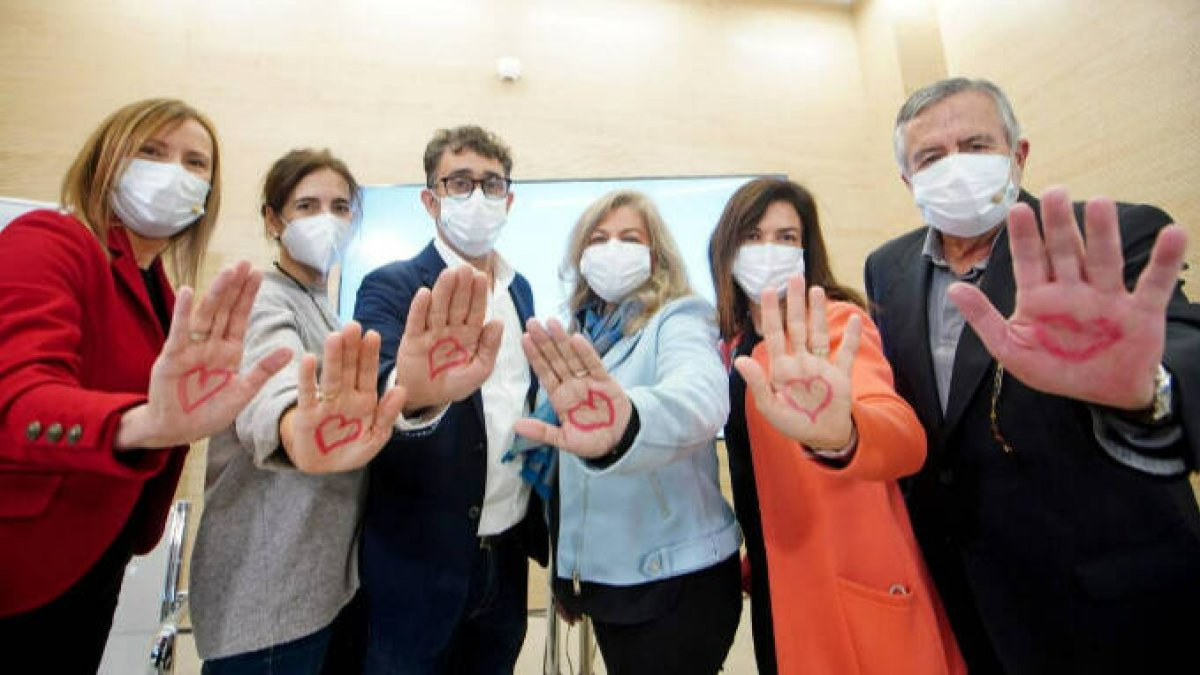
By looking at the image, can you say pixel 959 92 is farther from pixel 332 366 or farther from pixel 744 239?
pixel 332 366

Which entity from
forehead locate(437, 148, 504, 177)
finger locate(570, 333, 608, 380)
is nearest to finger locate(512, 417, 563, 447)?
finger locate(570, 333, 608, 380)

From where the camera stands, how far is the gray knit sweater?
0.82 m

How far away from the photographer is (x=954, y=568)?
0.91 m

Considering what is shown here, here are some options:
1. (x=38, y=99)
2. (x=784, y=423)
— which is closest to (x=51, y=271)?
(x=784, y=423)

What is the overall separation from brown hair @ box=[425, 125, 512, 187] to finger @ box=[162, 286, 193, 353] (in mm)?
719

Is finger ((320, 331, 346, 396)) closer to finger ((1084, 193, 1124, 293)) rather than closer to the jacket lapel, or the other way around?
finger ((1084, 193, 1124, 293))

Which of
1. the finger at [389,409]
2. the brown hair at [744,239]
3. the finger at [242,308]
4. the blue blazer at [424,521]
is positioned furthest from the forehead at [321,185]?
the brown hair at [744,239]

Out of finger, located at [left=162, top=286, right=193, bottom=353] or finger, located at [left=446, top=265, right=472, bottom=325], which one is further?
finger, located at [left=446, top=265, right=472, bottom=325]

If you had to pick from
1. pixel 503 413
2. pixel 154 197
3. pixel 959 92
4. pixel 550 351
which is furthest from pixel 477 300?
pixel 959 92

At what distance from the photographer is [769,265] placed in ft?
3.39

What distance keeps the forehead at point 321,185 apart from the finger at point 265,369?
0.64 m

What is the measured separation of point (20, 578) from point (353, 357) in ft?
1.80

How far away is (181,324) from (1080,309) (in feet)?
3.52

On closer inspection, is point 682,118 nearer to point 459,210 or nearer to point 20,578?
point 459,210
